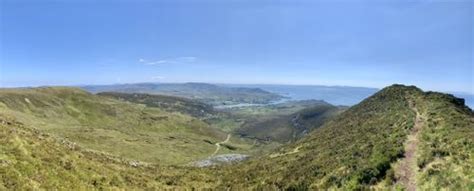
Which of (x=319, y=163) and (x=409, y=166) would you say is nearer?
(x=409, y=166)

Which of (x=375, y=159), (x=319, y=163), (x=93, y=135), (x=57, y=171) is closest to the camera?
(x=57, y=171)

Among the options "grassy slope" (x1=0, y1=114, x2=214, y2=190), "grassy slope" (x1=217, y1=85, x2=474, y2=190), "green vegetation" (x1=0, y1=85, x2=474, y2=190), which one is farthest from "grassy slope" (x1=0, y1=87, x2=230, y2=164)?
"grassy slope" (x1=0, y1=114, x2=214, y2=190)

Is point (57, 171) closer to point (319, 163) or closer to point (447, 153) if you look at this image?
point (319, 163)

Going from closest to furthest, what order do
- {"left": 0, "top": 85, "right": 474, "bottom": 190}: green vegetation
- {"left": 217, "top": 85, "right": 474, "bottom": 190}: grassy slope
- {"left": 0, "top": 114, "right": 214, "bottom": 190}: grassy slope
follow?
1. {"left": 0, "top": 114, "right": 214, "bottom": 190}: grassy slope
2. {"left": 0, "top": 85, "right": 474, "bottom": 190}: green vegetation
3. {"left": 217, "top": 85, "right": 474, "bottom": 190}: grassy slope

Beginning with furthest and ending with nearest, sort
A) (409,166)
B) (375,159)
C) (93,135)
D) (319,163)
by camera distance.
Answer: (93,135)
(319,163)
(375,159)
(409,166)

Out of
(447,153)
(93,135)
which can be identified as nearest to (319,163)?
(447,153)

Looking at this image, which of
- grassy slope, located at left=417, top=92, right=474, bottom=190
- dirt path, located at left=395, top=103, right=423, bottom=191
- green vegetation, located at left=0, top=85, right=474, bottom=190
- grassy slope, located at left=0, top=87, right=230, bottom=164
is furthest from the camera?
grassy slope, located at left=0, top=87, right=230, bottom=164

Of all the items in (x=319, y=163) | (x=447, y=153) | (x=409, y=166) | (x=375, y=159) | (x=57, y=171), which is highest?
(x=447, y=153)

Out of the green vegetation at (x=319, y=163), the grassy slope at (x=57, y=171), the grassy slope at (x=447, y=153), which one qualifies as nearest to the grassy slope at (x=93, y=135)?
the green vegetation at (x=319, y=163)

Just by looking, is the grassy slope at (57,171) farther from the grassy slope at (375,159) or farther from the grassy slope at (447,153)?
the grassy slope at (447,153)

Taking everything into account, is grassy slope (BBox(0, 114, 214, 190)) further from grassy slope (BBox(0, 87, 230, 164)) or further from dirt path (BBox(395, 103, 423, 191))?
grassy slope (BBox(0, 87, 230, 164))

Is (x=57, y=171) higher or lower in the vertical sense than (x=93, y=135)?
higher

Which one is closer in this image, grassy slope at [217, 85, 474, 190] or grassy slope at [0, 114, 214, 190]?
grassy slope at [0, 114, 214, 190]

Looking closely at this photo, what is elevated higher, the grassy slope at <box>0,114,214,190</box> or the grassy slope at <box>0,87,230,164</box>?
the grassy slope at <box>0,114,214,190</box>
